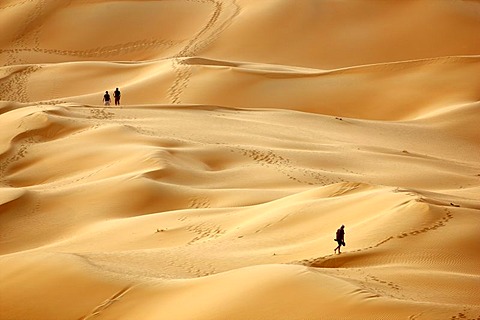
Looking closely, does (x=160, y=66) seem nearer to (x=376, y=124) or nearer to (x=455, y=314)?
(x=376, y=124)

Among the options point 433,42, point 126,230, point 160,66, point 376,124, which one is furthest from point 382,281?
point 433,42

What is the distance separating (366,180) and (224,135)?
376 cm

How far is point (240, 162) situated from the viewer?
57.7 feet

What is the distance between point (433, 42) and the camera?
1407 inches

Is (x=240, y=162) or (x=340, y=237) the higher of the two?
(x=240, y=162)

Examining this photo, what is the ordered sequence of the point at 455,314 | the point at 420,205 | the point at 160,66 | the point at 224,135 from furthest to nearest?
1. the point at 160,66
2. the point at 224,135
3. the point at 420,205
4. the point at 455,314

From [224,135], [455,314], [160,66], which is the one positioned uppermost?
[160,66]

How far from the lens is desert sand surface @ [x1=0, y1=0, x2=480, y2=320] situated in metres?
9.08

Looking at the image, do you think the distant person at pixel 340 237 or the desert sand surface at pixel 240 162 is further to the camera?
the distant person at pixel 340 237

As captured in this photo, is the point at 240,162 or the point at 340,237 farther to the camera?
the point at 240,162

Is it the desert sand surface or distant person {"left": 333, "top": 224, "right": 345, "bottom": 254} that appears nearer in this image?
the desert sand surface

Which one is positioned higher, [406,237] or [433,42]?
[433,42]

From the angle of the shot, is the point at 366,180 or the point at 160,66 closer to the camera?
the point at 366,180

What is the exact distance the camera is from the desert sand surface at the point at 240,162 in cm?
908
